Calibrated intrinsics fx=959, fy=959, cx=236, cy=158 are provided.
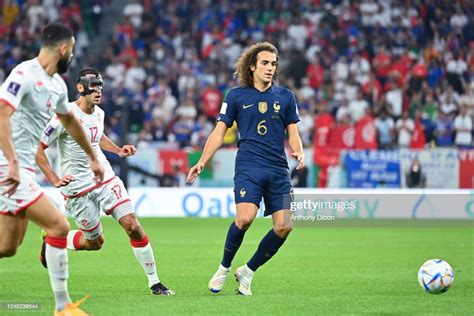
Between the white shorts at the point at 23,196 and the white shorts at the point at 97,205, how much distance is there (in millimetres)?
2569

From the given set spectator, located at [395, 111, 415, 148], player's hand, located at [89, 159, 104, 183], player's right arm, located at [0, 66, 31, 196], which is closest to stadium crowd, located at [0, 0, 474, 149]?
spectator, located at [395, 111, 415, 148]

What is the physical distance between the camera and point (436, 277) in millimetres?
9766

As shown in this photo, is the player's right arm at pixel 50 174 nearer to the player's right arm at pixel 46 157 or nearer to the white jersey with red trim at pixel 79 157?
the player's right arm at pixel 46 157

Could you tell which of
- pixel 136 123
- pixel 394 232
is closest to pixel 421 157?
pixel 394 232

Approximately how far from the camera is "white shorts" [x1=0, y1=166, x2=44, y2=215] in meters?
7.85

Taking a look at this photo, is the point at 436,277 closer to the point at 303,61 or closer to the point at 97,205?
the point at 97,205

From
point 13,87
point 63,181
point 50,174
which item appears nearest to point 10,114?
point 13,87

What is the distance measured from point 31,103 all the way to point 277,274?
5.38m

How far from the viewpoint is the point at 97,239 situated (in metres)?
11.1

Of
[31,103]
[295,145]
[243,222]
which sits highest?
[31,103]

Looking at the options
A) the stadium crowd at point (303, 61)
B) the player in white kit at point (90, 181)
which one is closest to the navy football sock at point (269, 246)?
the player in white kit at point (90, 181)

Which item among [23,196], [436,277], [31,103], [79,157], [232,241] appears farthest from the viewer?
[79,157]

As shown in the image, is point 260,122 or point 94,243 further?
point 94,243

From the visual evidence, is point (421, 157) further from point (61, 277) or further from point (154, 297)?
point (61, 277)
